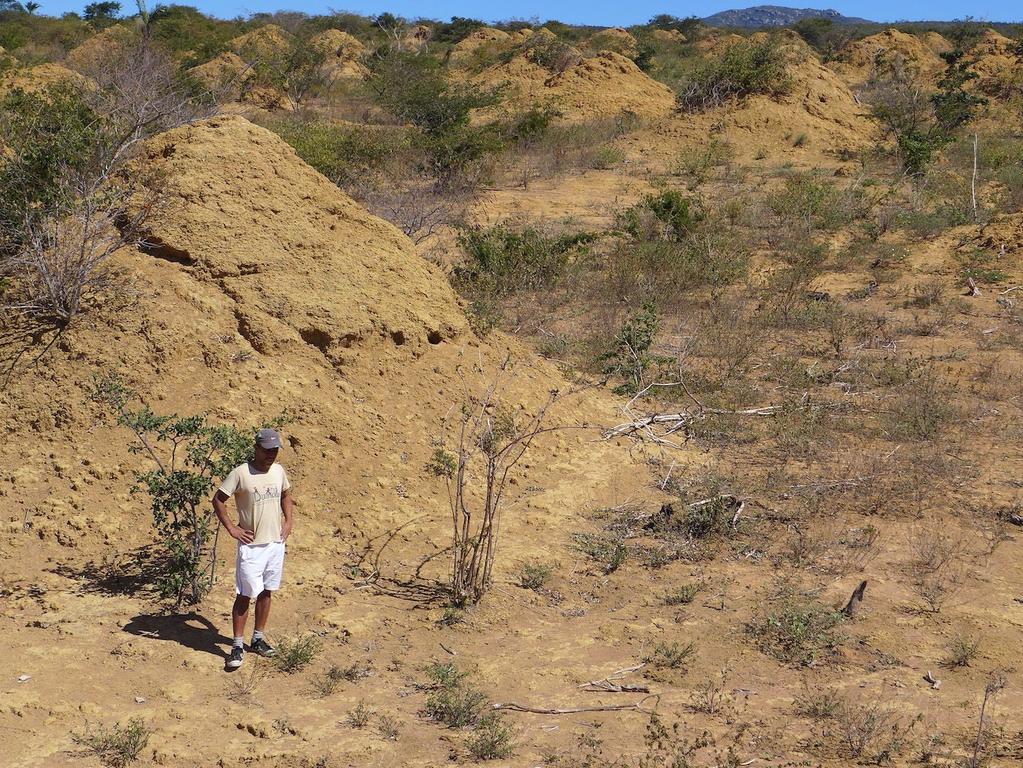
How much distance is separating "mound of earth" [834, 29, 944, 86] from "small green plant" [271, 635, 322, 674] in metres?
26.4

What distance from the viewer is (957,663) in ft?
12.2

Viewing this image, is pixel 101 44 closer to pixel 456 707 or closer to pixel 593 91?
pixel 593 91

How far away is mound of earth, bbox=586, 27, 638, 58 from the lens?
2939cm

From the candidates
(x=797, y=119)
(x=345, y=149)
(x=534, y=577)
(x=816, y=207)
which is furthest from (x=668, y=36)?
(x=534, y=577)

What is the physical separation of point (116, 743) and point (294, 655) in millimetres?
734

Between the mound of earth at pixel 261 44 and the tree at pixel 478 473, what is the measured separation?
745 inches

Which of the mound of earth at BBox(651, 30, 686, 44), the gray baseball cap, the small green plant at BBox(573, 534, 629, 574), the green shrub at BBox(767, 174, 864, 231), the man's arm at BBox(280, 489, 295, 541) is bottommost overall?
the small green plant at BBox(573, 534, 629, 574)

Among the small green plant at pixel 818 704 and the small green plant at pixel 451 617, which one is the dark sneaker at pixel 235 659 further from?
the small green plant at pixel 818 704

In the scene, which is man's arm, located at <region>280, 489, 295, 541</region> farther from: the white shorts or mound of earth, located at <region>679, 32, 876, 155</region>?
mound of earth, located at <region>679, 32, 876, 155</region>

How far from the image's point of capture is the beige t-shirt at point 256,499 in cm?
352

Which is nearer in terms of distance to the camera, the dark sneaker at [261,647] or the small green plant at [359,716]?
the small green plant at [359,716]

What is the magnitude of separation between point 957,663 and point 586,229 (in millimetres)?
8528

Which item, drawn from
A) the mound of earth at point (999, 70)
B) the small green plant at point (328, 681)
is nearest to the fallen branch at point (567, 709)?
the small green plant at point (328, 681)

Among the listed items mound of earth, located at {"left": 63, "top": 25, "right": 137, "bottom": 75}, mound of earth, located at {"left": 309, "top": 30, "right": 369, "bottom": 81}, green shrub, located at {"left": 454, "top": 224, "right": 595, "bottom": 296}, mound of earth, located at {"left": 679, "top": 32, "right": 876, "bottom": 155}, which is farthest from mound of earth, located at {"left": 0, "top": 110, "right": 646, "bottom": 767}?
mound of earth, located at {"left": 309, "top": 30, "right": 369, "bottom": 81}
